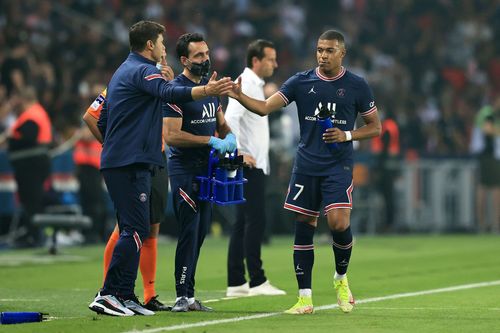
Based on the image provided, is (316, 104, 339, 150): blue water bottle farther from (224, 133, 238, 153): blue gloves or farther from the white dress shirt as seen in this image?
the white dress shirt

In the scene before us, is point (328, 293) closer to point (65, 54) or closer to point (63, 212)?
point (63, 212)

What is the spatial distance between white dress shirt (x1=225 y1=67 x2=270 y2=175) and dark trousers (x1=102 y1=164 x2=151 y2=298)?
2.88 metres

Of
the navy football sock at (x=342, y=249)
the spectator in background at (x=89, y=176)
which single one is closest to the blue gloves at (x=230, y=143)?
the navy football sock at (x=342, y=249)

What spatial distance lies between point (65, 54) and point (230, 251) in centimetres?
1212

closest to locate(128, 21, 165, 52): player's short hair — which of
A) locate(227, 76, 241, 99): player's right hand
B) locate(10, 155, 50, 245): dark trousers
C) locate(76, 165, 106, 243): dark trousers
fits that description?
locate(227, 76, 241, 99): player's right hand

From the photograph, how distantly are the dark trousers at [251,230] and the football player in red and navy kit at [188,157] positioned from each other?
79.9 inches

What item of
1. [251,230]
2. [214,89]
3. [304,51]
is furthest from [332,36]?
[304,51]

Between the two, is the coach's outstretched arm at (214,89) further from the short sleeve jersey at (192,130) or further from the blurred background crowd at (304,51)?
the blurred background crowd at (304,51)

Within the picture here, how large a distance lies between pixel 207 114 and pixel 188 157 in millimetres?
409

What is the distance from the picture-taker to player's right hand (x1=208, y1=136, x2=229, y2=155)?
1061cm

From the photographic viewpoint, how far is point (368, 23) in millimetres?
32219

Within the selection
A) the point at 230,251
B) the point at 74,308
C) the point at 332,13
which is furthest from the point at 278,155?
the point at 74,308

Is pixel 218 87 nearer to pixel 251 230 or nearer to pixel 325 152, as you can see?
pixel 325 152

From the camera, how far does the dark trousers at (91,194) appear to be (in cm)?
2142
